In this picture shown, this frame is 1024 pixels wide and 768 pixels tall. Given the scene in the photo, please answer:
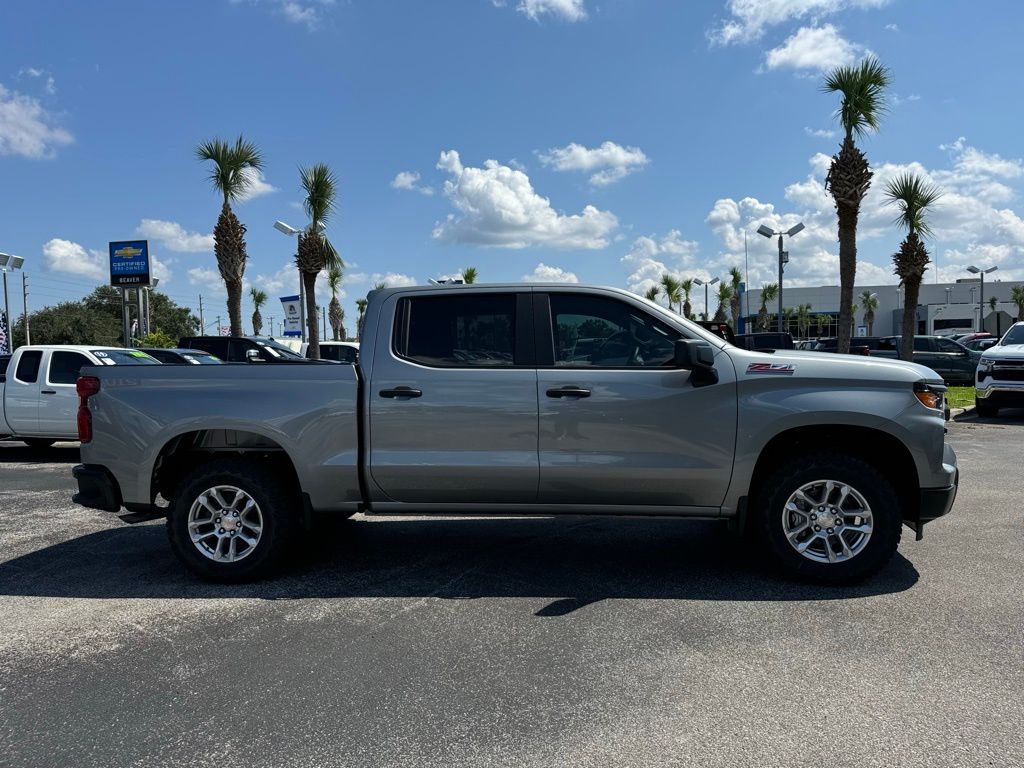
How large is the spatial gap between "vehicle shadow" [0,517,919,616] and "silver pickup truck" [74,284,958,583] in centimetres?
28

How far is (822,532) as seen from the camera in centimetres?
473

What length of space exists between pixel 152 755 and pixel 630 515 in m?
2.96

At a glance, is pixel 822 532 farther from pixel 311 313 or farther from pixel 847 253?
pixel 311 313

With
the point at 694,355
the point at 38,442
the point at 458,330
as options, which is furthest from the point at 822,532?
the point at 38,442

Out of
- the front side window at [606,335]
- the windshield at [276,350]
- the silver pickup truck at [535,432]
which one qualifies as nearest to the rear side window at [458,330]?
the silver pickup truck at [535,432]

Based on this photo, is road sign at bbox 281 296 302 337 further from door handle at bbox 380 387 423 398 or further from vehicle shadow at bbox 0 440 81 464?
door handle at bbox 380 387 423 398

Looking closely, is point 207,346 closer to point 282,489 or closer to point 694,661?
point 282,489

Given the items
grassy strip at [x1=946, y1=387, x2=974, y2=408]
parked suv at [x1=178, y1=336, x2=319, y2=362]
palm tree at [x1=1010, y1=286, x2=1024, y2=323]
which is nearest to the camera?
grassy strip at [x1=946, y1=387, x2=974, y2=408]

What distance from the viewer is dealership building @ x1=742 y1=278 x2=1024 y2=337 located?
2963 inches

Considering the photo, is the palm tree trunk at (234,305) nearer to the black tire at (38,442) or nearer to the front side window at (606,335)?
the black tire at (38,442)

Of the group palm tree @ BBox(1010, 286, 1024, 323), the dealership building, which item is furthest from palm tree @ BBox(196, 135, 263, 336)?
palm tree @ BBox(1010, 286, 1024, 323)

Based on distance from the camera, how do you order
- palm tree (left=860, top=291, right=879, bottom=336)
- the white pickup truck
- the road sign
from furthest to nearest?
palm tree (left=860, top=291, right=879, bottom=336) → the road sign → the white pickup truck

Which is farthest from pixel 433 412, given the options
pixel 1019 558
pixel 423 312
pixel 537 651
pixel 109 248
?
pixel 109 248

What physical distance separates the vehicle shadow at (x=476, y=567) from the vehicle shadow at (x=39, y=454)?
5918 mm
